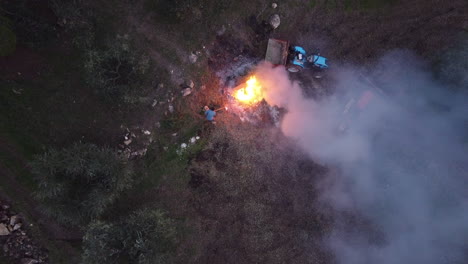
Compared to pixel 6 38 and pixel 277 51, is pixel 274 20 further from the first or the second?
pixel 6 38

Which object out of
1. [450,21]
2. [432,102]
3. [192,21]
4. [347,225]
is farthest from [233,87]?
[450,21]

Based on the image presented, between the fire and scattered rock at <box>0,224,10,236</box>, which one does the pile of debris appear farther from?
the fire

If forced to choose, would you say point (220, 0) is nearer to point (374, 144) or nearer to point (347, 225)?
point (374, 144)

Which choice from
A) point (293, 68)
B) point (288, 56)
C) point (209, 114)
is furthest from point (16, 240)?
point (288, 56)

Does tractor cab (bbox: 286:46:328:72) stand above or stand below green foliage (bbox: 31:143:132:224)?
above

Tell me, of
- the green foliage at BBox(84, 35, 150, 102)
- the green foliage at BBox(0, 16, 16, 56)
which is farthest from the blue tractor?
the green foliage at BBox(0, 16, 16, 56)

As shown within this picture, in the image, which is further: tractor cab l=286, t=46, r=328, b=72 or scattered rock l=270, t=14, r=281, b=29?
scattered rock l=270, t=14, r=281, b=29
